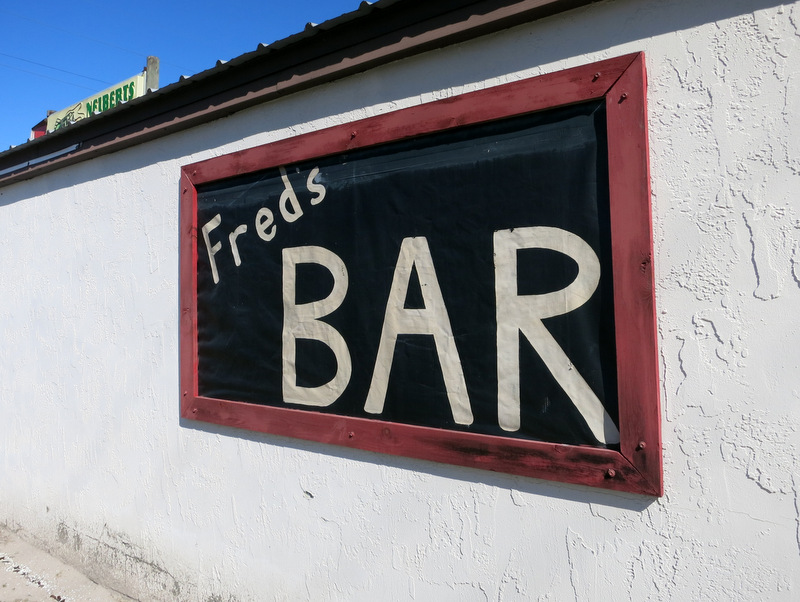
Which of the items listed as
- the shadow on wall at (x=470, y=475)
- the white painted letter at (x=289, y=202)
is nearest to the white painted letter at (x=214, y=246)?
the white painted letter at (x=289, y=202)

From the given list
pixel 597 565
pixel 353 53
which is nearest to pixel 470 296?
pixel 597 565

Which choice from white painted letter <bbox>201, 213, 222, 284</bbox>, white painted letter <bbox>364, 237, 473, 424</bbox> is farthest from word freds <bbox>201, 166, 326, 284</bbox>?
white painted letter <bbox>364, 237, 473, 424</bbox>

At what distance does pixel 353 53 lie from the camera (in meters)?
2.79

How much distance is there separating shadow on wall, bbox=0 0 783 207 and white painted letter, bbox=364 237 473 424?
0.71m

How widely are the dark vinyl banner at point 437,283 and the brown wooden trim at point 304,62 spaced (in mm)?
395

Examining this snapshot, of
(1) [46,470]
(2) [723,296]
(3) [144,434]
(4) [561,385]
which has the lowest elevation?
(1) [46,470]

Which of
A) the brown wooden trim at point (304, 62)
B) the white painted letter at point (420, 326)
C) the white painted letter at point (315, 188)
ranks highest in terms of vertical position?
the brown wooden trim at point (304, 62)

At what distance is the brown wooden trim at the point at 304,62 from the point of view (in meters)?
2.41

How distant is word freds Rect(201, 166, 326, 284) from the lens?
9.57ft

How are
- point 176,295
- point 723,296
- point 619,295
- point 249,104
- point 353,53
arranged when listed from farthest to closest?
point 176,295, point 249,104, point 353,53, point 619,295, point 723,296

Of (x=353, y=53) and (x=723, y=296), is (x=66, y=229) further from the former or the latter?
(x=723, y=296)

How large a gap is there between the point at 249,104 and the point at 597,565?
2.72 m

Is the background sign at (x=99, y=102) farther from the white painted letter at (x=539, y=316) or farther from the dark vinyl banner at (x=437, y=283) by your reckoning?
the white painted letter at (x=539, y=316)

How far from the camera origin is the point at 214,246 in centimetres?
335
